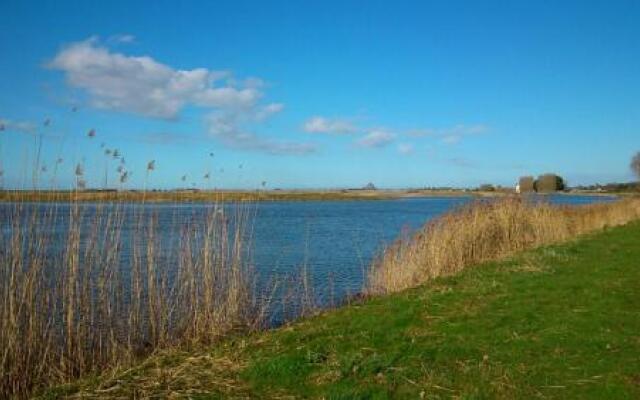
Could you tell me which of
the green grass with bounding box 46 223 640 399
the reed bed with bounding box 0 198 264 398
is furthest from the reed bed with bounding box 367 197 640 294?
the reed bed with bounding box 0 198 264 398

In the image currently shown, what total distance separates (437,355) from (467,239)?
9.68 metres

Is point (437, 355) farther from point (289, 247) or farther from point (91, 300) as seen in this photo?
point (289, 247)

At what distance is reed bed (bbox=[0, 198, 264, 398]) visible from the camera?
661 cm

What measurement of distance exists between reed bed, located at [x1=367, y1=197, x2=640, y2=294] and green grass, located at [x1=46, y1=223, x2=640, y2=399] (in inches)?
157

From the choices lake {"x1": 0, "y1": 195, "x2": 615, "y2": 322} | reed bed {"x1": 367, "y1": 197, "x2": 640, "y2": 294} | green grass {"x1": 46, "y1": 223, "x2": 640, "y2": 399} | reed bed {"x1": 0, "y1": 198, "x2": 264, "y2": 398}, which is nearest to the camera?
green grass {"x1": 46, "y1": 223, "x2": 640, "y2": 399}

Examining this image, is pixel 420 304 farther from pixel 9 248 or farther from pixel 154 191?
pixel 9 248

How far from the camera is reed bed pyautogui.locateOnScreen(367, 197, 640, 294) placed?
1284 centimetres

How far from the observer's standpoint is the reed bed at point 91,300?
6609mm

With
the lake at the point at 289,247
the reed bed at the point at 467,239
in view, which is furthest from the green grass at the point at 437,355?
the reed bed at the point at 467,239

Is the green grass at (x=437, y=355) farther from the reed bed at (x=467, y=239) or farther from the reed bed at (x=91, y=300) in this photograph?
the reed bed at (x=467, y=239)

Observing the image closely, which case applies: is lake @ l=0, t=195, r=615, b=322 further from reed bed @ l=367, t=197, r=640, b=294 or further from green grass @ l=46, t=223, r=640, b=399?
green grass @ l=46, t=223, r=640, b=399

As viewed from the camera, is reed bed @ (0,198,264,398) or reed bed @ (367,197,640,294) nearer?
reed bed @ (0,198,264,398)

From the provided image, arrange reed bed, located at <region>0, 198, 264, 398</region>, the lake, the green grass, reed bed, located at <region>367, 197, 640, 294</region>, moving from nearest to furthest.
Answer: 1. the green grass
2. reed bed, located at <region>0, 198, 264, 398</region>
3. the lake
4. reed bed, located at <region>367, 197, 640, 294</region>

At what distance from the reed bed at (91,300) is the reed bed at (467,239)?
4.18 m
